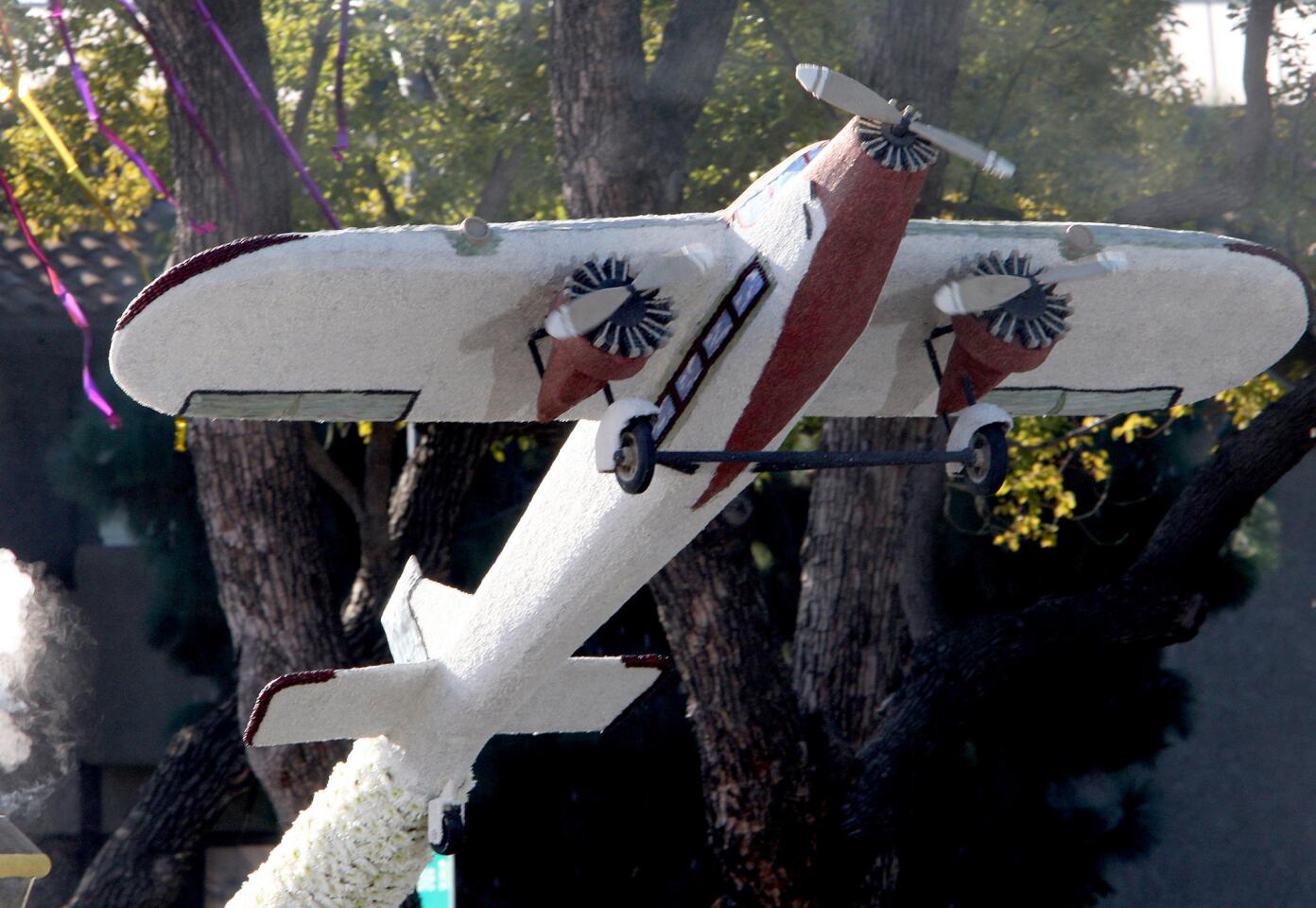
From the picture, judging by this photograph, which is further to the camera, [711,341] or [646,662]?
[646,662]

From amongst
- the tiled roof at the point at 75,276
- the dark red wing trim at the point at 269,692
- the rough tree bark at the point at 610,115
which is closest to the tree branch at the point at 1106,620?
the rough tree bark at the point at 610,115

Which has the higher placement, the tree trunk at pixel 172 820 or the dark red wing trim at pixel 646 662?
the tree trunk at pixel 172 820

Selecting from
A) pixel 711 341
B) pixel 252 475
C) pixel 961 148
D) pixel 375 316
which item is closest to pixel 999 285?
pixel 961 148

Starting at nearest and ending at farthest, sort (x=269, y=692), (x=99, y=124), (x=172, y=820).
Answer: (x=269, y=692)
(x=99, y=124)
(x=172, y=820)

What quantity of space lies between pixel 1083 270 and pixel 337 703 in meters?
2.29

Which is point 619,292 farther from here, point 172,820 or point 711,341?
point 172,820

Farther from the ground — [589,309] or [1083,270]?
[1083,270]

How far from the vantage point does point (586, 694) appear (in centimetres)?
446

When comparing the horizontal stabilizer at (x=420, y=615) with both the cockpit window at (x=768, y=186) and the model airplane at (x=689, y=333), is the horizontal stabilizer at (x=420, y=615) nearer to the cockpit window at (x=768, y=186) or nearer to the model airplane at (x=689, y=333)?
the model airplane at (x=689, y=333)

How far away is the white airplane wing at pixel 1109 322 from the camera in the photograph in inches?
135

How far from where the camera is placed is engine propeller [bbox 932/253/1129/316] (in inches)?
125

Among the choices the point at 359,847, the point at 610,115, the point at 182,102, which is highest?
the point at 182,102

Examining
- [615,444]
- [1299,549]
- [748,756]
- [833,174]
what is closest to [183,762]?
[748,756]

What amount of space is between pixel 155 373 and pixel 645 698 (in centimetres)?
212
